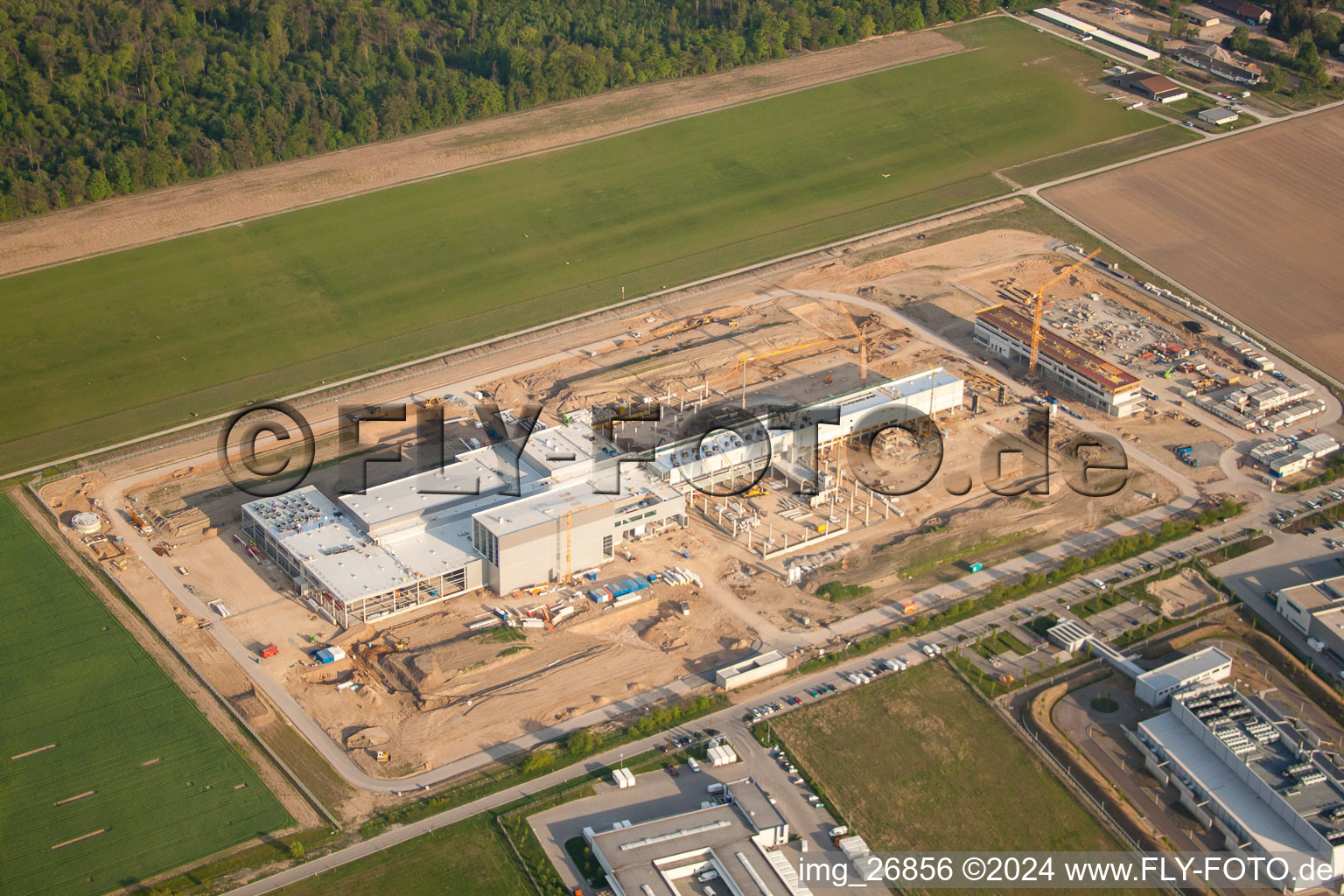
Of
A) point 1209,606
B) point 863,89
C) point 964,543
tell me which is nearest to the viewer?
point 1209,606

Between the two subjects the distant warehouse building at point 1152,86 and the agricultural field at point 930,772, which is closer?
the agricultural field at point 930,772

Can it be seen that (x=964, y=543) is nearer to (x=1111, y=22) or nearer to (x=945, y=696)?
(x=945, y=696)

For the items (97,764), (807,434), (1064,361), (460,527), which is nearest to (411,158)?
(807,434)

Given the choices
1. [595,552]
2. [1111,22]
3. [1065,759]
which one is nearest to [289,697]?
[595,552]

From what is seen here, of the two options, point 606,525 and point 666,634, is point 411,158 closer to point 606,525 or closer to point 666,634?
point 606,525

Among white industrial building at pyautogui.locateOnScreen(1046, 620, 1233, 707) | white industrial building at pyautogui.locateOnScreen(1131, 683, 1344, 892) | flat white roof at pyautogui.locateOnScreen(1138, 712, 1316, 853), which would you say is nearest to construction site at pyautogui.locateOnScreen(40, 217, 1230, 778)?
white industrial building at pyautogui.locateOnScreen(1046, 620, 1233, 707)

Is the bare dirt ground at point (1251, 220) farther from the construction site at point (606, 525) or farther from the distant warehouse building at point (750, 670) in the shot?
the distant warehouse building at point (750, 670)

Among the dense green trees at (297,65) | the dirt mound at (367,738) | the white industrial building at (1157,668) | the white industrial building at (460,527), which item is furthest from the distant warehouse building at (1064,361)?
the dense green trees at (297,65)
